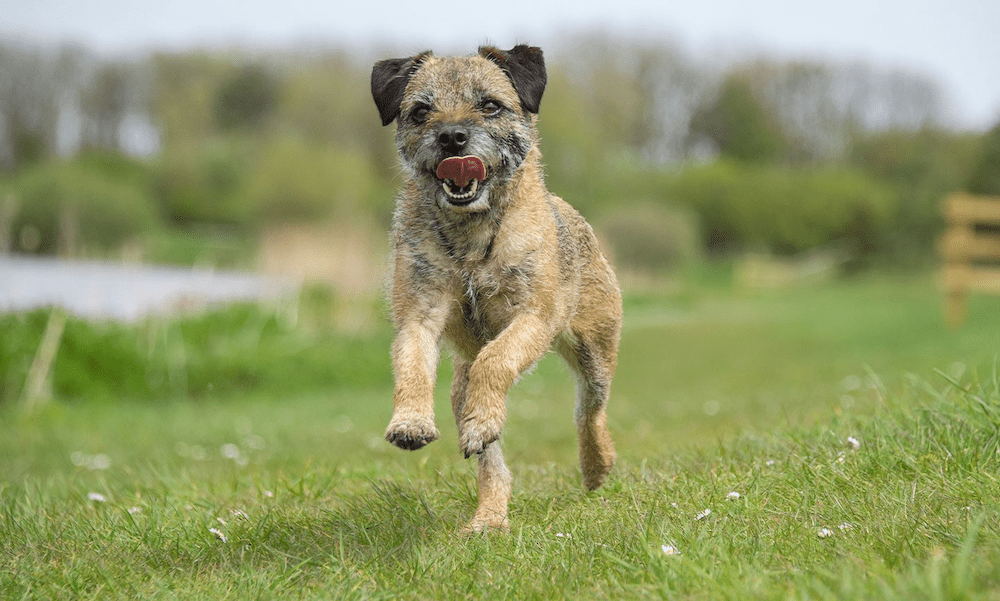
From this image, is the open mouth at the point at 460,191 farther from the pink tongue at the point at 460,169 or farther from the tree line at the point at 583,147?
the tree line at the point at 583,147

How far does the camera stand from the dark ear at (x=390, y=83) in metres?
3.88

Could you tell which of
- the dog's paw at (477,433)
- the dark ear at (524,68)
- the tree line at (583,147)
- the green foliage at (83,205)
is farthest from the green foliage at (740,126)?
the dog's paw at (477,433)

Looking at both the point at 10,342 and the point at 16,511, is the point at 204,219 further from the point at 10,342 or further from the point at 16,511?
the point at 16,511

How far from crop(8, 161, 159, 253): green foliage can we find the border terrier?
19.2m

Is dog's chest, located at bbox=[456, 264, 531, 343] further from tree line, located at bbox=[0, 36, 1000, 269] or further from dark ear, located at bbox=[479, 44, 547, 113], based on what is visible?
tree line, located at bbox=[0, 36, 1000, 269]

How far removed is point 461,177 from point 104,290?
35.9 ft

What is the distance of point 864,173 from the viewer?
183 feet

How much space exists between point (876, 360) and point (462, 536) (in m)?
10.0

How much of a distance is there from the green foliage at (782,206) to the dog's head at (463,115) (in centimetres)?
5171

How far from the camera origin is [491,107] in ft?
12.2

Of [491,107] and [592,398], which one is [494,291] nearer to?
[491,107]

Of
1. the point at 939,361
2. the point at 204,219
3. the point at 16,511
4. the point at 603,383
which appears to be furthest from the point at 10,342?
the point at 204,219

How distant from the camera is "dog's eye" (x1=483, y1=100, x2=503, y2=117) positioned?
372 centimetres

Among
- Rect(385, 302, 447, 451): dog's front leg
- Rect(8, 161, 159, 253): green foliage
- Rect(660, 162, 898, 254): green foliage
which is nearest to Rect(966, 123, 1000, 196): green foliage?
Rect(385, 302, 447, 451): dog's front leg
